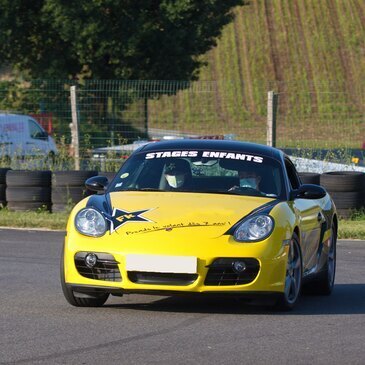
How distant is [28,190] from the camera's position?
16.9m

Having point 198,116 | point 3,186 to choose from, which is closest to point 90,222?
point 3,186

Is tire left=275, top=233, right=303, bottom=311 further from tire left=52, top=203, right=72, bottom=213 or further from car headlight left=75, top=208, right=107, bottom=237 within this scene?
tire left=52, top=203, right=72, bottom=213

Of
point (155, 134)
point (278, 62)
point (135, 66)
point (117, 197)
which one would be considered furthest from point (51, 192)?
point (278, 62)

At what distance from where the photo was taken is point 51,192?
1703 centimetres

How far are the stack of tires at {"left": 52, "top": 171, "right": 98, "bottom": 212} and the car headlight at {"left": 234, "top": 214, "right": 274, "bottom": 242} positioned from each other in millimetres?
8520

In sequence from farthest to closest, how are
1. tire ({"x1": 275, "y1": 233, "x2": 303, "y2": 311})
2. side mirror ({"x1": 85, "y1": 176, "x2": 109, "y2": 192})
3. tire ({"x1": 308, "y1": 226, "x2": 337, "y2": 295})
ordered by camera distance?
tire ({"x1": 308, "y1": 226, "x2": 337, "y2": 295}) < side mirror ({"x1": 85, "y1": 176, "x2": 109, "y2": 192}) < tire ({"x1": 275, "y1": 233, "x2": 303, "y2": 311})

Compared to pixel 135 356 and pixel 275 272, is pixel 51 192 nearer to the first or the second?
pixel 275 272

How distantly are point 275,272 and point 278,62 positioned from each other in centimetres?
5190

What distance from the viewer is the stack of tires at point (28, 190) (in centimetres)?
1678

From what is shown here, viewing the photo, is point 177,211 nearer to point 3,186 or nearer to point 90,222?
point 90,222

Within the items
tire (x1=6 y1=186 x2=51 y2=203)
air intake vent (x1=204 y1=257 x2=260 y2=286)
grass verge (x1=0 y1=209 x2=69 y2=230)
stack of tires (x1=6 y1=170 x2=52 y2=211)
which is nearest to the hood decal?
air intake vent (x1=204 y1=257 x2=260 y2=286)

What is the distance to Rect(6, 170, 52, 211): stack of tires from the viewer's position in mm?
16781

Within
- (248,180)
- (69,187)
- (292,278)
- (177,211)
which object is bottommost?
(69,187)

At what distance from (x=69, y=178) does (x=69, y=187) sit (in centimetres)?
13
